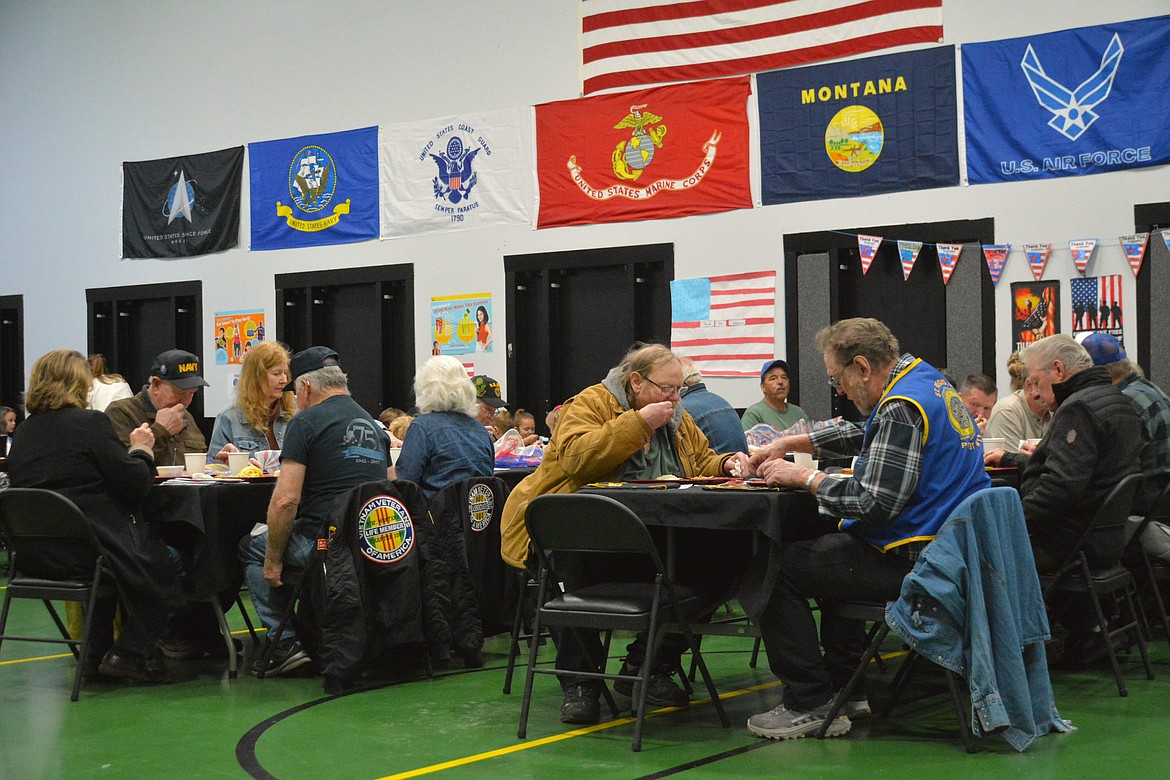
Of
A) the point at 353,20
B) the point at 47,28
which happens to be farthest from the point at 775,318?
the point at 47,28

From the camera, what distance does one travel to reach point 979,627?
11.4ft

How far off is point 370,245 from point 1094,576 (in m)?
8.20

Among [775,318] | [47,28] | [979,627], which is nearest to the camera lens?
[979,627]

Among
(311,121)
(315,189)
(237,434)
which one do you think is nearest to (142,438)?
(237,434)

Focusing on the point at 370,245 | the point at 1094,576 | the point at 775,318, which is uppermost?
the point at 370,245

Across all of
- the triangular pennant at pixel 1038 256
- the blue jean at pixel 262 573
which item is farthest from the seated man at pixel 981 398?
the blue jean at pixel 262 573

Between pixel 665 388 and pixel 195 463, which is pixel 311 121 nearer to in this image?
pixel 195 463

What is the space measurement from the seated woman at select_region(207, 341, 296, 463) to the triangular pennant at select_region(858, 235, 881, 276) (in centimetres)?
463

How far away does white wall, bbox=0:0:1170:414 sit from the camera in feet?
27.7

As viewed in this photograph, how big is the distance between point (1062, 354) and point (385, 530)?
2672 mm

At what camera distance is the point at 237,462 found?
17.6 ft

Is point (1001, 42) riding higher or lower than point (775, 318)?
higher

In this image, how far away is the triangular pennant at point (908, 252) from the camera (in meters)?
8.80

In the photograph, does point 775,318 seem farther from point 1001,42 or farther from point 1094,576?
point 1094,576
